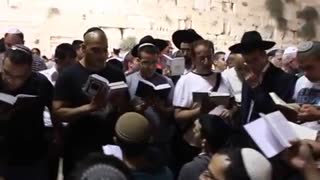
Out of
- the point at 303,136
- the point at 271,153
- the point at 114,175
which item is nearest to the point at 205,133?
the point at 303,136

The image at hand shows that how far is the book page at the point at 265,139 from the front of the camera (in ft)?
11.9

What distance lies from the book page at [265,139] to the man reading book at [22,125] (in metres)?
2.04

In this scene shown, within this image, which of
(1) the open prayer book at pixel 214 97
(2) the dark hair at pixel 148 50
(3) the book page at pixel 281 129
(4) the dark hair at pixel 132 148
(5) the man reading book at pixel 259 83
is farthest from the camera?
(2) the dark hair at pixel 148 50

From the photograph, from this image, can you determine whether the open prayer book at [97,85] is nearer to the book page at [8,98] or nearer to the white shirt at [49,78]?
the book page at [8,98]

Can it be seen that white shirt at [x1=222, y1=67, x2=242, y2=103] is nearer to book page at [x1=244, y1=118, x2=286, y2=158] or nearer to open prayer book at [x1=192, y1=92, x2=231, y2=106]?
open prayer book at [x1=192, y1=92, x2=231, y2=106]

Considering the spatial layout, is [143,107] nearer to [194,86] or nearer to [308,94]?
[194,86]

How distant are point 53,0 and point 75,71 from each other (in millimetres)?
16136

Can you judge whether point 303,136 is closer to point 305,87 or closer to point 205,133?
point 205,133

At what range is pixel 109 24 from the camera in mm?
21500

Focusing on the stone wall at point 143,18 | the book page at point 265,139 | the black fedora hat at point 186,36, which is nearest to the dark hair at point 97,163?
the book page at point 265,139

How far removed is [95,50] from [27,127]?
0.75m

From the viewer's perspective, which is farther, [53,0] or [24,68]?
[53,0]

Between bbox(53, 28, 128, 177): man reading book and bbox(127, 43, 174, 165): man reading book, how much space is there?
0.37 meters

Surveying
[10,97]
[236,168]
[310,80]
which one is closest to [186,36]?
[310,80]
